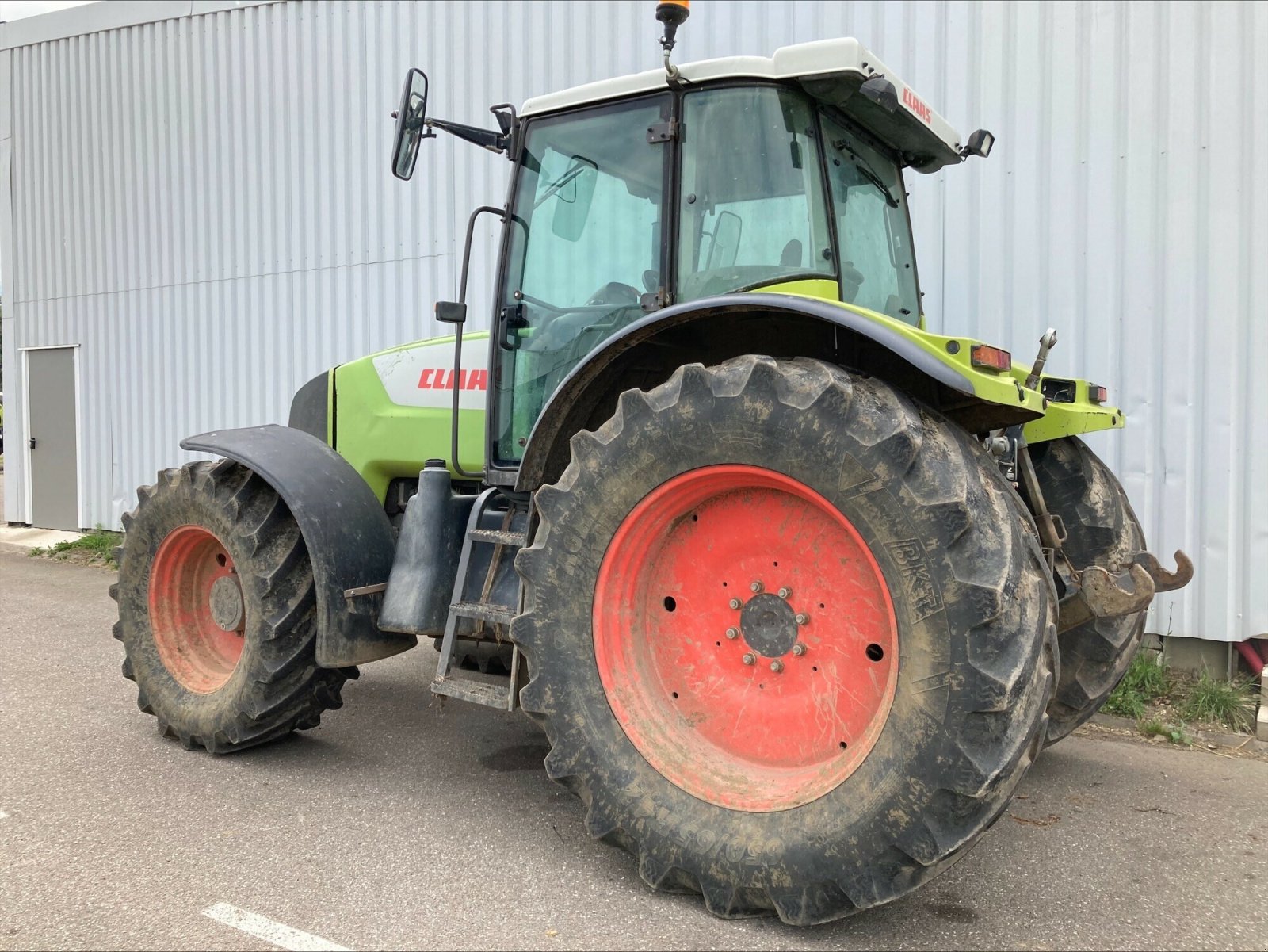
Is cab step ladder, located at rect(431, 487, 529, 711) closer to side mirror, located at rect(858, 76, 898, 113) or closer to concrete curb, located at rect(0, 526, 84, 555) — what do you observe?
side mirror, located at rect(858, 76, 898, 113)

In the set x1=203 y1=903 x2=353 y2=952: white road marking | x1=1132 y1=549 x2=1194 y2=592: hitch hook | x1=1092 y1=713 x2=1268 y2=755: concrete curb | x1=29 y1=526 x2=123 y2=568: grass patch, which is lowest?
x1=1092 y1=713 x2=1268 y2=755: concrete curb

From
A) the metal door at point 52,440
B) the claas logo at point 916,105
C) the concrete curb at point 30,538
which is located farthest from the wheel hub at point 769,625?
the metal door at point 52,440

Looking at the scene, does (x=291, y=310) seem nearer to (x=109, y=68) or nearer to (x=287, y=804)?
(x=109, y=68)

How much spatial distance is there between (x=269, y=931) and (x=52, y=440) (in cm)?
929

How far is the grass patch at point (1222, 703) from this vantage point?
457 cm

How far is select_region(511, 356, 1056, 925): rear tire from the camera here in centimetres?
226

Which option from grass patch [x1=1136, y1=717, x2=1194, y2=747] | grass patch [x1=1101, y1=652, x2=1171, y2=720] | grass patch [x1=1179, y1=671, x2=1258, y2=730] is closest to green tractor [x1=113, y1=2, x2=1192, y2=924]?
grass patch [x1=1136, y1=717, x2=1194, y2=747]

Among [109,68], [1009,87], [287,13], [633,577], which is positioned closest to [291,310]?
[287,13]

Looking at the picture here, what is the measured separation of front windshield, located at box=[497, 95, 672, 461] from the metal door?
8.22 meters

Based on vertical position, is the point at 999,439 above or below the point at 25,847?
above

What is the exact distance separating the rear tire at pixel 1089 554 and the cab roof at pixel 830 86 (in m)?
1.38

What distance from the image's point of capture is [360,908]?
2.63 metres

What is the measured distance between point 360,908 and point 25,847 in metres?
1.23

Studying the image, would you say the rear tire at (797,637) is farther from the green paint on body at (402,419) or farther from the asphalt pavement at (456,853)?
the green paint on body at (402,419)
